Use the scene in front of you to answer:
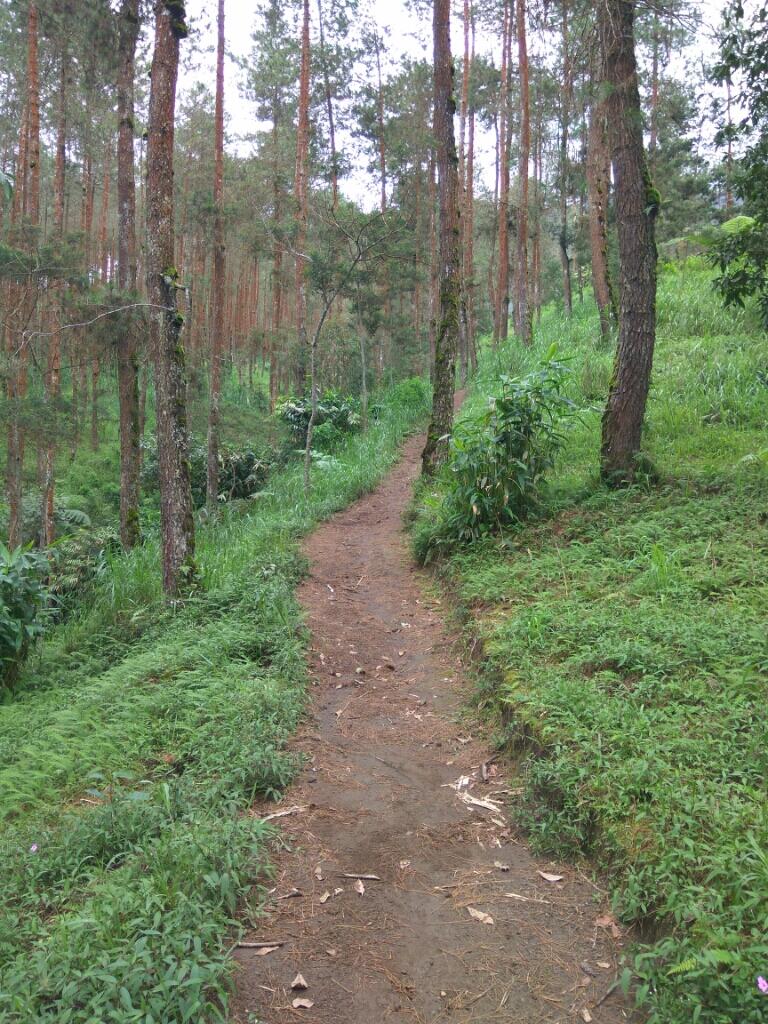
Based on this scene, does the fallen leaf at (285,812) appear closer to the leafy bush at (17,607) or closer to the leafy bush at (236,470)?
the leafy bush at (17,607)

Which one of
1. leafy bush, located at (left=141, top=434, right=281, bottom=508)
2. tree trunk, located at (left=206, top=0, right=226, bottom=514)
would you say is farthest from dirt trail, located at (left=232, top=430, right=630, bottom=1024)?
leafy bush, located at (left=141, top=434, right=281, bottom=508)

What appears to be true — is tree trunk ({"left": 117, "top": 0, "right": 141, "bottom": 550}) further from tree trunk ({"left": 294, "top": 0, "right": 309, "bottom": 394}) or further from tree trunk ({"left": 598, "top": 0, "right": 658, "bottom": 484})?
tree trunk ({"left": 598, "top": 0, "right": 658, "bottom": 484})

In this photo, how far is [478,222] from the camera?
1513 inches

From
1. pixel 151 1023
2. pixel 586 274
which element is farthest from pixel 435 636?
pixel 586 274

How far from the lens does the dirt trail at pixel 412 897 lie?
106 inches

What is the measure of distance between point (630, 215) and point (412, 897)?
265 inches

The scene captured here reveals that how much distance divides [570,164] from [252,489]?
60.1 feet

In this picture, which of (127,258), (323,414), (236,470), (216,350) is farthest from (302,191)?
(236,470)

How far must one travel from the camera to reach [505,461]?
7629 mm

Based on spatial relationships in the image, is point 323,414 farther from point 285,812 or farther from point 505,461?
point 285,812

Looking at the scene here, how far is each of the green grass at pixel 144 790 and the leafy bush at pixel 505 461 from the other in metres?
1.93

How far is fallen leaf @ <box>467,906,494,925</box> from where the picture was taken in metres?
3.08

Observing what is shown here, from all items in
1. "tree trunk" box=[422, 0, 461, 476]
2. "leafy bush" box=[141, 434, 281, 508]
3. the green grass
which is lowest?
the green grass

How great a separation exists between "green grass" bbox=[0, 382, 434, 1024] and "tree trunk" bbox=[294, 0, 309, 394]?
35.3 ft
